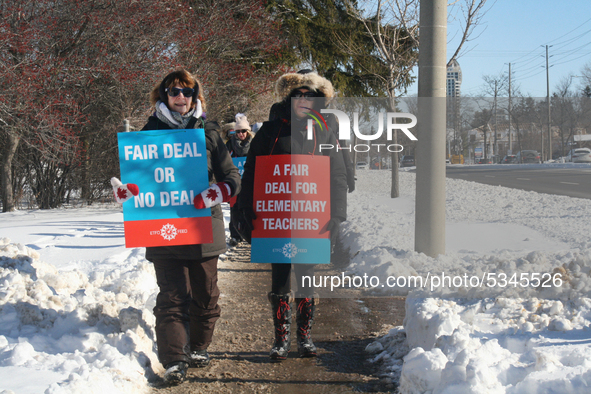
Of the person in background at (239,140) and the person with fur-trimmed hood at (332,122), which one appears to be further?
the person in background at (239,140)

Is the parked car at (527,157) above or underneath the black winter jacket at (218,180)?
above

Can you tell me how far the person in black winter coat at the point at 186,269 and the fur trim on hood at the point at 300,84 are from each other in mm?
555

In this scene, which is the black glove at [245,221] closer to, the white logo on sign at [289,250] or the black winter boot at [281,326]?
the white logo on sign at [289,250]

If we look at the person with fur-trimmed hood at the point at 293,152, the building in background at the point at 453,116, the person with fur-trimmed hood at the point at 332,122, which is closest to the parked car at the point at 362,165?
the person with fur-trimmed hood at the point at 332,122

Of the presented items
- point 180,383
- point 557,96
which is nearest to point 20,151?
point 180,383

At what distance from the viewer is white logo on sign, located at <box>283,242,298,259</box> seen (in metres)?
3.77

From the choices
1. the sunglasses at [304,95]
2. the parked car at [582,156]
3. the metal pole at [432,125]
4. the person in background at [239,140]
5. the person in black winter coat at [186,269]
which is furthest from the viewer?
the parked car at [582,156]

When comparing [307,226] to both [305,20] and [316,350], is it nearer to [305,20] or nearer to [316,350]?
[316,350]

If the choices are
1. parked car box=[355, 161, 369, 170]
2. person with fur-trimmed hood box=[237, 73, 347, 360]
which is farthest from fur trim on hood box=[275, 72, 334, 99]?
parked car box=[355, 161, 369, 170]

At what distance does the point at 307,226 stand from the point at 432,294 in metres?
1.35

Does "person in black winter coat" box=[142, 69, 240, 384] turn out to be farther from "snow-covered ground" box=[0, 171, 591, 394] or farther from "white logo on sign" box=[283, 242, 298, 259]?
"white logo on sign" box=[283, 242, 298, 259]

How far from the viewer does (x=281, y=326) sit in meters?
3.72

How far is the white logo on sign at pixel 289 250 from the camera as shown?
12.4 ft

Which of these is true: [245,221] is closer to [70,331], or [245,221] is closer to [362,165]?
[70,331]
